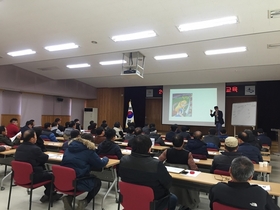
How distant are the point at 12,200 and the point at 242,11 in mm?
5321

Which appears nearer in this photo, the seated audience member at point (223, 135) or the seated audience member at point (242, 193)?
the seated audience member at point (242, 193)

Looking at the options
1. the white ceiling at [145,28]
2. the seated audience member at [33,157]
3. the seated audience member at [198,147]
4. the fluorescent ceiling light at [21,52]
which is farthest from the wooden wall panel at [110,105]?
the seated audience member at [33,157]

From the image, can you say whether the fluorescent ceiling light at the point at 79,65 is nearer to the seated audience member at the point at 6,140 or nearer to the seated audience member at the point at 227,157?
the seated audience member at the point at 6,140

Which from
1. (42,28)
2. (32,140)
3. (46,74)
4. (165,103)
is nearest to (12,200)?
(32,140)

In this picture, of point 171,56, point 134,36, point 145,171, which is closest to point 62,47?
point 134,36

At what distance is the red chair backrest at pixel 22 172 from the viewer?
294cm

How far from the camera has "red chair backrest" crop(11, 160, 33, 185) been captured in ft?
9.66

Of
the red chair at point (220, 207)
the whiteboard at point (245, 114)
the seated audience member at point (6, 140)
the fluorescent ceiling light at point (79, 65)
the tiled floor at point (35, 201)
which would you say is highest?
the fluorescent ceiling light at point (79, 65)

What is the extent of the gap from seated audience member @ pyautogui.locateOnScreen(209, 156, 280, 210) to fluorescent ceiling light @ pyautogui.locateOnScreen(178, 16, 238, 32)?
3628 millimetres

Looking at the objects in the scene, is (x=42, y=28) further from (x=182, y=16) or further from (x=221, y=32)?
(x=221, y=32)

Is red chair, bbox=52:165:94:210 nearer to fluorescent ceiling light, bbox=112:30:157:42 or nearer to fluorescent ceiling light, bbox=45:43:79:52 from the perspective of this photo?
fluorescent ceiling light, bbox=112:30:157:42

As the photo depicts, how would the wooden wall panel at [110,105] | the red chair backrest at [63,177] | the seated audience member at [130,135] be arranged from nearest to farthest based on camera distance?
the red chair backrest at [63,177]
the seated audience member at [130,135]
the wooden wall panel at [110,105]

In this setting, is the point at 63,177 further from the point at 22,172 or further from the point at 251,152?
the point at 251,152

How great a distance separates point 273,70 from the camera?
29.0 ft
